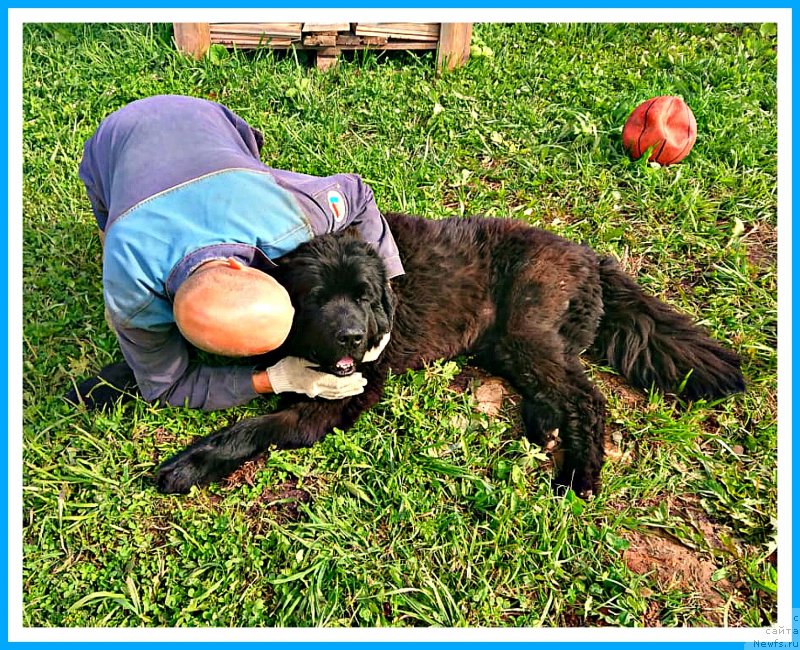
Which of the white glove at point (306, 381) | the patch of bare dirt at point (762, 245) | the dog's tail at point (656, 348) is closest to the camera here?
the white glove at point (306, 381)

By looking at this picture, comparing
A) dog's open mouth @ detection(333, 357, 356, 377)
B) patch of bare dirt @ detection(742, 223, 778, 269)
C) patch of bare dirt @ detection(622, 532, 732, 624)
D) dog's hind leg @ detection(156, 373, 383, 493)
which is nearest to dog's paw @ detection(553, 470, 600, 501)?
patch of bare dirt @ detection(622, 532, 732, 624)

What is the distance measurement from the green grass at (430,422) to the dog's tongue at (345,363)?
0.96ft

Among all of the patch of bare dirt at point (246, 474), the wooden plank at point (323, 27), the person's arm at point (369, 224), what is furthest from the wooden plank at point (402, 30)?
the patch of bare dirt at point (246, 474)

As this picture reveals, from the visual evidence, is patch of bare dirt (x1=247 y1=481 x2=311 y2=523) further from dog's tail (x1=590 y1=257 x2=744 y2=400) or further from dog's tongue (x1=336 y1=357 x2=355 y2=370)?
dog's tail (x1=590 y1=257 x2=744 y2=400)

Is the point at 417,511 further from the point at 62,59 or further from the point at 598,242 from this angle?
the point at 62,59

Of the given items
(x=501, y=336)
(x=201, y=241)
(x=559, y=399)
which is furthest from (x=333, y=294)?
(x=559, y=399)

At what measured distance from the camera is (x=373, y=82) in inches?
174

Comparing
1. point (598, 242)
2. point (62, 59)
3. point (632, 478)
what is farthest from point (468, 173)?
point (62, 59)

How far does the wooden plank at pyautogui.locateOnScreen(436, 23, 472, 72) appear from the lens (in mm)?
4416

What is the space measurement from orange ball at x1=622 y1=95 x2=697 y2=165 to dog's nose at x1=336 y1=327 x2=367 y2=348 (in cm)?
236

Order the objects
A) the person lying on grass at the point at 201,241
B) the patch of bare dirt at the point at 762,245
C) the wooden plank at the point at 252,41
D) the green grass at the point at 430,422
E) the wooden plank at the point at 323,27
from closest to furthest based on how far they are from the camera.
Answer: the person lying on grass at the point at 201,241
the green grass at the point at 430,422
the patch of bare dirt at the point at 762,245
the wooden plank at the point at 323,27
the wooden plank at the point at 252,41

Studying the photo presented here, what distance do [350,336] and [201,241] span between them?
0.67 meters

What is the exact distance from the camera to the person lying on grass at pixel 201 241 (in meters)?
2.30

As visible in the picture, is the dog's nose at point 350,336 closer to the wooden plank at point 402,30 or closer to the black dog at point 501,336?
the black dog at point 501,336
